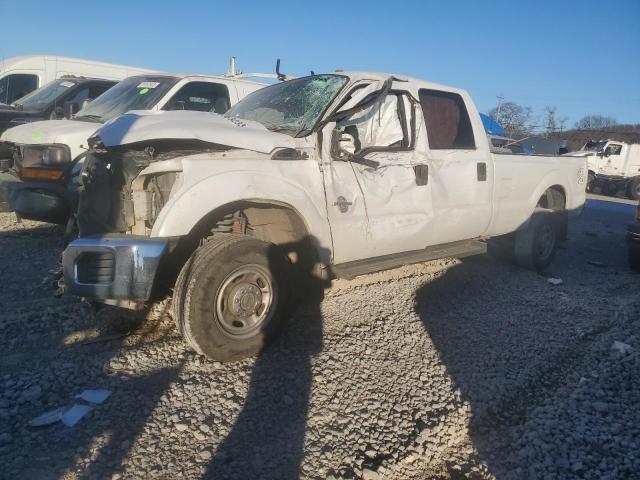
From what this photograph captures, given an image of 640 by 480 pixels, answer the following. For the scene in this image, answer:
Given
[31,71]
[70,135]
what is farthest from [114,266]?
[31,71]

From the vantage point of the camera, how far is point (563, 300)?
493 cm

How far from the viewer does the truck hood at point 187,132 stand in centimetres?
319

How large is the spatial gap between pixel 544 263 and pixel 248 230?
13.7ft

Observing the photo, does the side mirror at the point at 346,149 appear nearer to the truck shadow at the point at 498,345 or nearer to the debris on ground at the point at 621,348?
the truck shadow at the point at 498,345

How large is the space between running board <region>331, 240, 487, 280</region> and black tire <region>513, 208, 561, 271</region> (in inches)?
40.0

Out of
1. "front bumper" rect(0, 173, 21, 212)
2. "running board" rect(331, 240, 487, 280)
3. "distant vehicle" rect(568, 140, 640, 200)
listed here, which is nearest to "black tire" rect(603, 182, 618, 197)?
"distant vehicle" rect(568, 140, 640, 200)

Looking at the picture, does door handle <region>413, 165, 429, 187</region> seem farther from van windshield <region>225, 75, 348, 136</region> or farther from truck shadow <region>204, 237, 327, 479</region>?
truck shadow <region>204, 237, 327, 479</region>

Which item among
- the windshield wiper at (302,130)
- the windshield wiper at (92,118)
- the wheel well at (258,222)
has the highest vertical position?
the windshield wiper at (92,118)

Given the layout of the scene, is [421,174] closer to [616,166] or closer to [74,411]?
[74,411]

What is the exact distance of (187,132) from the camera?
126 inches

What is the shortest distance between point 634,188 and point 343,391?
20775 mm

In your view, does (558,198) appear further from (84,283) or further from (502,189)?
(84,283)

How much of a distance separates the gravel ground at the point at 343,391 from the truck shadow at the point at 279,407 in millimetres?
10

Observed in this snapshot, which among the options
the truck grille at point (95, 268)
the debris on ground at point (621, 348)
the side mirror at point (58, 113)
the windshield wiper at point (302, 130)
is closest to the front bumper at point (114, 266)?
the truck grille at point (95, 268)
